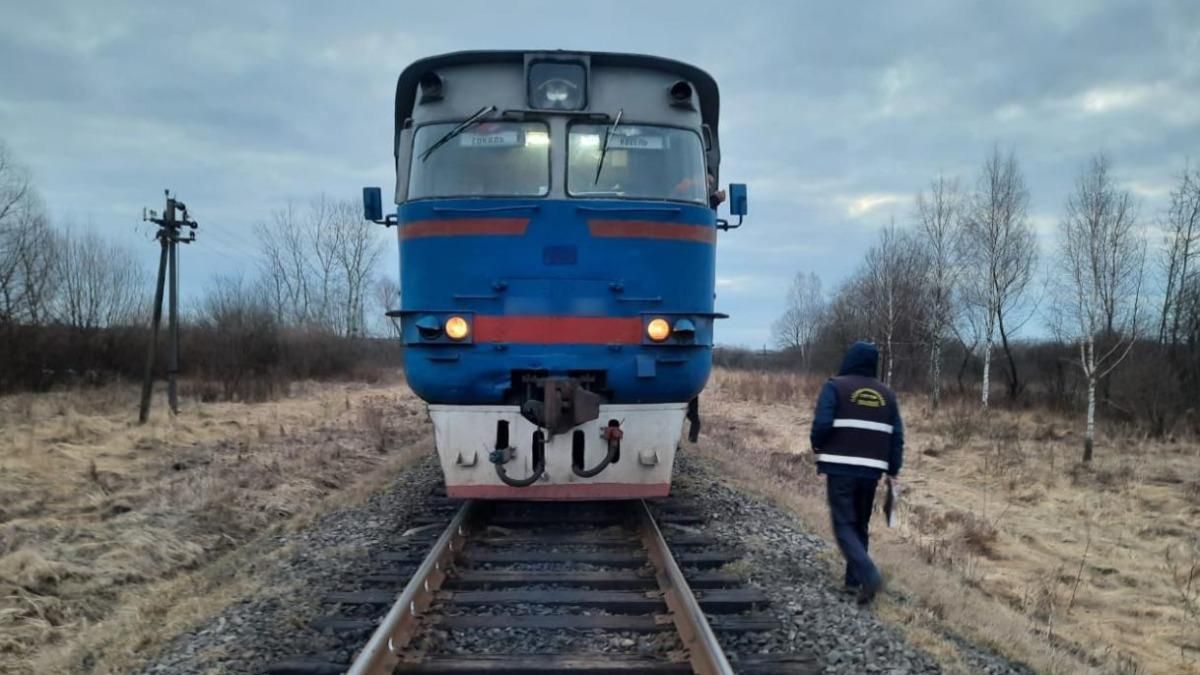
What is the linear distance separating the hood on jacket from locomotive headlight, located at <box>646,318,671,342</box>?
1407 mm

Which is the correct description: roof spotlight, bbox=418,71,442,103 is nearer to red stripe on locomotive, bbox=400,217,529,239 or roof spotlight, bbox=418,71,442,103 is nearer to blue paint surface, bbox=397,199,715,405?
blue paint surface, bbox=397,199,715,405

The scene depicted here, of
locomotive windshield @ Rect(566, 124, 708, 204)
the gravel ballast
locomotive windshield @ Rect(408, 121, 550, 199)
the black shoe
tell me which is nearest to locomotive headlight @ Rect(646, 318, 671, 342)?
locomotive windshield @ Rect(566, 124, 708, 204)

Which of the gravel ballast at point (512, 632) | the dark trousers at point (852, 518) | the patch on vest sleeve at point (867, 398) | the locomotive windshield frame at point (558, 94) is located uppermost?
the locomotive windshield frame at point (558, 94)

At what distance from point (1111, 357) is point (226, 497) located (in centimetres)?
2131

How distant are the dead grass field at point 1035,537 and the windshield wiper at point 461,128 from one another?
15.0 ft

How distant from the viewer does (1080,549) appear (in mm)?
10664

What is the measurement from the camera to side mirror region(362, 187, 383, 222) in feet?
24.1

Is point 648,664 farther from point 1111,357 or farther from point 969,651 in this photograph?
point 1111,357

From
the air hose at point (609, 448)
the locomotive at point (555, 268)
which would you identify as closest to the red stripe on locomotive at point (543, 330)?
the locomotive at point (555, 268)

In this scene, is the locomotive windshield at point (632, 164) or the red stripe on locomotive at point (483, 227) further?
the locomotive windshield at point (632, 164)

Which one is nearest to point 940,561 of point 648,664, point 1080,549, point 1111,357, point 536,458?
point 1080,549

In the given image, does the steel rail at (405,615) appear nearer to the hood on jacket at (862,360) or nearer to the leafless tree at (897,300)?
the hood on jacket at (862,360)

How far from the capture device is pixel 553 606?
483 centimetres

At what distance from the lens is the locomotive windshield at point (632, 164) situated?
6406 mm
